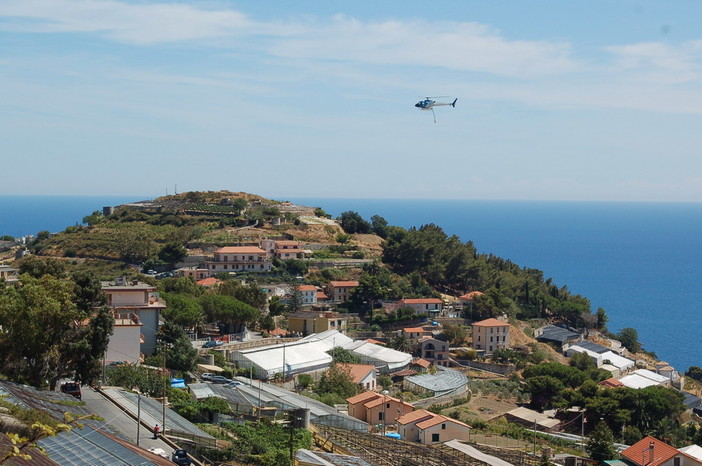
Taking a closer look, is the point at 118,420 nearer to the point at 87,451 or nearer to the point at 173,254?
the point at 87,451

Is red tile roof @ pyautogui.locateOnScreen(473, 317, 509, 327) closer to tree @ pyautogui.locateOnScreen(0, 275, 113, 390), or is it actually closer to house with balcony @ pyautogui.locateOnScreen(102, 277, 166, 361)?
house with balcony @ pyautogui.locateOnScreen(102, 277, 166, 361)

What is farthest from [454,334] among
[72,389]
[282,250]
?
[72,389]

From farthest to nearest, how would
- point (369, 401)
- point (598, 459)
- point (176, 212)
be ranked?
1. point (176, 212)
2. point (369, 401)
3. point (598, 459)

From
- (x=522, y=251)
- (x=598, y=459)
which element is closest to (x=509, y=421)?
(x=598, y=459)

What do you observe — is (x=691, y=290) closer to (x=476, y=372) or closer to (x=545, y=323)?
(x=545, y=323)

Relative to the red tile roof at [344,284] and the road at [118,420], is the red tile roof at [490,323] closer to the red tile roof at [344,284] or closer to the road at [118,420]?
the red tile roof at [344,284]

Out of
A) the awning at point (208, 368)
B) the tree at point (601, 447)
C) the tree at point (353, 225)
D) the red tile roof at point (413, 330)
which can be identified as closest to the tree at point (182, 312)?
the awning at point (208, 368)
